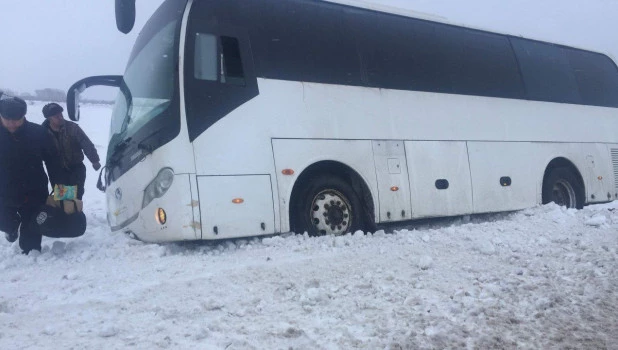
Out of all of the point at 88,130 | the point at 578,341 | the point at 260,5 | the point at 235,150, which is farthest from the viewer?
the point at 88,130

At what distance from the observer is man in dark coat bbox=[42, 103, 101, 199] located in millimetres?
6574

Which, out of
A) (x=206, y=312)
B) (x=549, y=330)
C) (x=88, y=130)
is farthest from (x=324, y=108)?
(x=88, y=130)

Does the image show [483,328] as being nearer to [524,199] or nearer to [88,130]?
[524,199]

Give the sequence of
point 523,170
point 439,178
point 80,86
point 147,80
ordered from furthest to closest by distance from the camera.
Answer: point 523,170, point 439,178, point 80,86, point 147,80

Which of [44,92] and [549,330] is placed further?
[44,92]

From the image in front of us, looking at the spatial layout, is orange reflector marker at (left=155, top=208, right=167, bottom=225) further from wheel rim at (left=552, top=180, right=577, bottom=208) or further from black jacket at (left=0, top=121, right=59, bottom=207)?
wheel rim at (left=552, top=180, right=577, bottom=208)

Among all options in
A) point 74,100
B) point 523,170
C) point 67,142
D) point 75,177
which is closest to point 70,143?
point 67,142

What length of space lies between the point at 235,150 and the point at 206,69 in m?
0.98

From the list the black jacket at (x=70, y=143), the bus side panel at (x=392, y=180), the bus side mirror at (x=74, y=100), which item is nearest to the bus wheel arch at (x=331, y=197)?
the bus side panel at (x=392, y=180)

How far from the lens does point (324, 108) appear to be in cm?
648

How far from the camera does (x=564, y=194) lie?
973 cm

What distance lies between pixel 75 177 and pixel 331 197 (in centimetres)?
338

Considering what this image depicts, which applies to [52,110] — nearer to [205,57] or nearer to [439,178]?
[205,57]

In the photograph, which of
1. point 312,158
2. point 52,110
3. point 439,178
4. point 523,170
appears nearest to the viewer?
point 312,158
